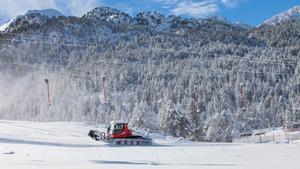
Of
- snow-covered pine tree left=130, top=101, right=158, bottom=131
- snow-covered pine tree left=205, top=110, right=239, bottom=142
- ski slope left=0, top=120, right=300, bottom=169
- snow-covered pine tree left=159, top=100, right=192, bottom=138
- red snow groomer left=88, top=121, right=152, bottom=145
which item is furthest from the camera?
snow-covered pine tree left=205, top=110, right=239, bottom=142

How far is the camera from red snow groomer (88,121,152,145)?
117ft

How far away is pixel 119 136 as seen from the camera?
122ft

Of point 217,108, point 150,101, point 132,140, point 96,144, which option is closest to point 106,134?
point 132,140

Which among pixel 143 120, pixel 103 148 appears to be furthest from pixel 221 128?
pixel 103 148

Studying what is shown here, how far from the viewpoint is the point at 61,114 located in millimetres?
197000

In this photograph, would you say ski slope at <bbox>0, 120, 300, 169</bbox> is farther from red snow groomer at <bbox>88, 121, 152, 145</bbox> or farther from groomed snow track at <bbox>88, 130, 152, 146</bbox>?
red snow groomer at <bbox>88, 121, 152, 145</bbox>

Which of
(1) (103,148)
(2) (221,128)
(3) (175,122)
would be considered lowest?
(2) (221,128)

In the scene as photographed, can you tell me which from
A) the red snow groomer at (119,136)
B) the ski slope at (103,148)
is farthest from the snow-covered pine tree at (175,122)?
the red snow groomer at (119,136)

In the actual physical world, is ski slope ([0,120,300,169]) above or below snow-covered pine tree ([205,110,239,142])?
above

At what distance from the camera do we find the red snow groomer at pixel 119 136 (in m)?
35.8

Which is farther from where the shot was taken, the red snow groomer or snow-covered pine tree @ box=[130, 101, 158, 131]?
snow-covered pine tree @ box=[130, 101, 158, 131]

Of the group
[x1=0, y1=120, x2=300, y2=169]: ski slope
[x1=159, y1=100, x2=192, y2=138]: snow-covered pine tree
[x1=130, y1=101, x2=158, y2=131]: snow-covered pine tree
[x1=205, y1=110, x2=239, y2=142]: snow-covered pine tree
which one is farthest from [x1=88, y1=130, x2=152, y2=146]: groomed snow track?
[x1=205, y1=110, x2=239, y2=142]: snow-covered pine tree

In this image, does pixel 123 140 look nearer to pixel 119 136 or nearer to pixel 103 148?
pixel 119 136

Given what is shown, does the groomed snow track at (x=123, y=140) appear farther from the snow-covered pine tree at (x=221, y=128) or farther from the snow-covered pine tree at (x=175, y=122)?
the snow-covered pine tree at (x=221, y=128)
